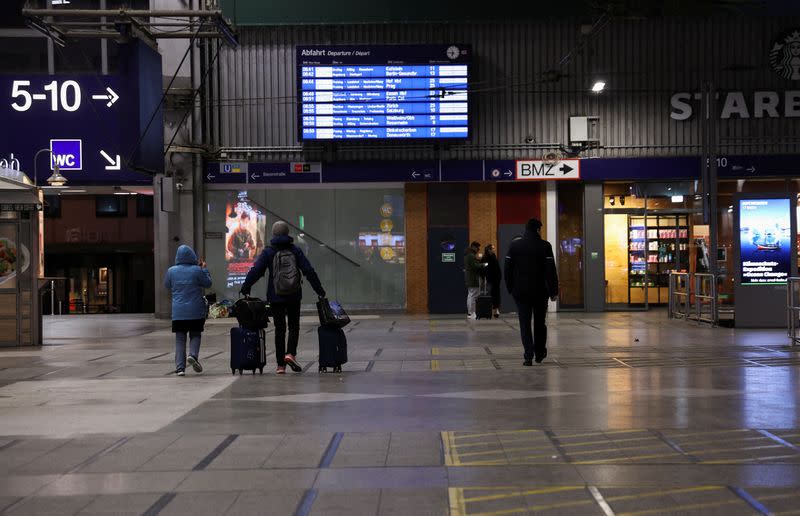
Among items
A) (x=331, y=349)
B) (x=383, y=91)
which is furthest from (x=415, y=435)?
(x=383, y=91)

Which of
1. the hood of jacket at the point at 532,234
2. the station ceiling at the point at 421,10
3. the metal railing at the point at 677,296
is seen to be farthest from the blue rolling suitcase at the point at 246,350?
the station ceiling at the point at 421,10

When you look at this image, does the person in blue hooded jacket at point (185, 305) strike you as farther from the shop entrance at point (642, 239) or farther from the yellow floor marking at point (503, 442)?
the shop entrance at point (642, 239)

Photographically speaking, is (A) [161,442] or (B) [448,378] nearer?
(A) [161,442]

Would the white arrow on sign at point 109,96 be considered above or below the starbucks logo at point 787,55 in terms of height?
below

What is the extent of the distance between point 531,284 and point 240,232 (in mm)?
16131

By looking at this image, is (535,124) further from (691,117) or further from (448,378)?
(448,378)

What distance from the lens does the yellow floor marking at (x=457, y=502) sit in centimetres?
581

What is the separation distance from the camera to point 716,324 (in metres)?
A: 20.1

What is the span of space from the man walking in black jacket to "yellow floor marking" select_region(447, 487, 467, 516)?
23.0 ft

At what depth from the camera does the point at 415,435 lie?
8250 millimetres

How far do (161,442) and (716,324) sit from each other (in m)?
14.2

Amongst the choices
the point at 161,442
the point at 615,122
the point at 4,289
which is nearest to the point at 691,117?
the point at 615,122

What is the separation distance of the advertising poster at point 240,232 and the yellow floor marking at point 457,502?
22.5 m

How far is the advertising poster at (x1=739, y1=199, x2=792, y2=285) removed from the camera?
63.2 feet
